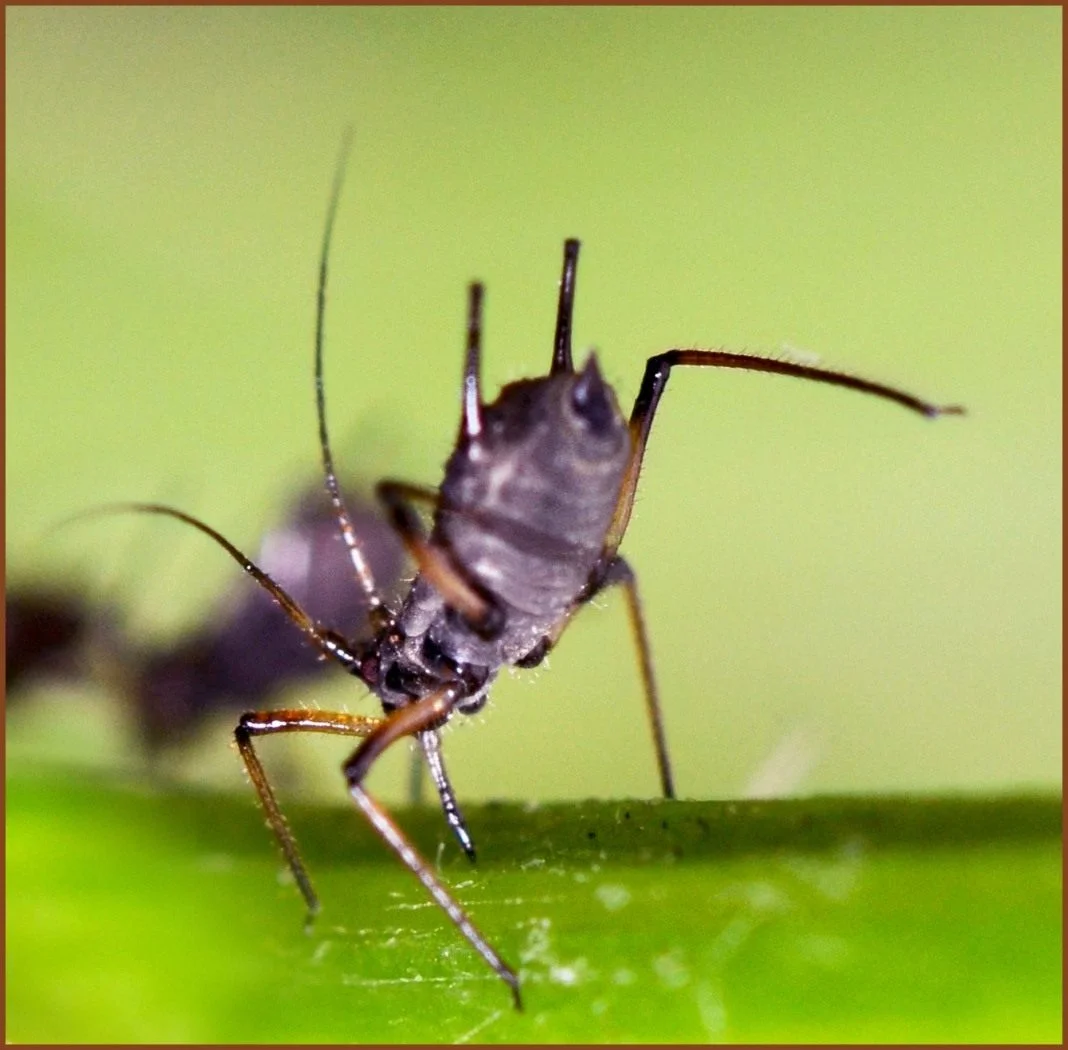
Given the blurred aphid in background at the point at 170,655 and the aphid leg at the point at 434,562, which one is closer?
the aphid leg at the point at 434,562

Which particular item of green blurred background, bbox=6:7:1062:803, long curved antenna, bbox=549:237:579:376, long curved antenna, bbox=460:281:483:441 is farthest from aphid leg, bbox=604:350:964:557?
green blurred background, bbox=6:7:1062:803

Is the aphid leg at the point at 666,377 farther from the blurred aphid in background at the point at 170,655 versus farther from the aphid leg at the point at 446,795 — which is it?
the blurred aphid in background at the point at 170,655

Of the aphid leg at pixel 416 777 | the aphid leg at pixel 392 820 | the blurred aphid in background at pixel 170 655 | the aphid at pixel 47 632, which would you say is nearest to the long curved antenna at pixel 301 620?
the aphid leg at pixel 392 820

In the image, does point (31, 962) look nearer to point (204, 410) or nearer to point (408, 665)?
point (408, 665)


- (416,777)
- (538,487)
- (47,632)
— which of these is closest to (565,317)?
(538,487)

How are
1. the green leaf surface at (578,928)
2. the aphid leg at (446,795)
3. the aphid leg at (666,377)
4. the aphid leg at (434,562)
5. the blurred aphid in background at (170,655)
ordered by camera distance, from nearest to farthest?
1. the green leaf surface at (578,928)
2. the aphid leg at (446,795)
3. the aphid leg at (434,562)
4. the aphid leg at (666,377)
5. the blurred aphid in background at (170,655)

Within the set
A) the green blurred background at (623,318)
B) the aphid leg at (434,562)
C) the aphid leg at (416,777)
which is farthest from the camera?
the green blurred background at (623,318)

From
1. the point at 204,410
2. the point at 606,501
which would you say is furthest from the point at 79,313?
the point at 606,501
